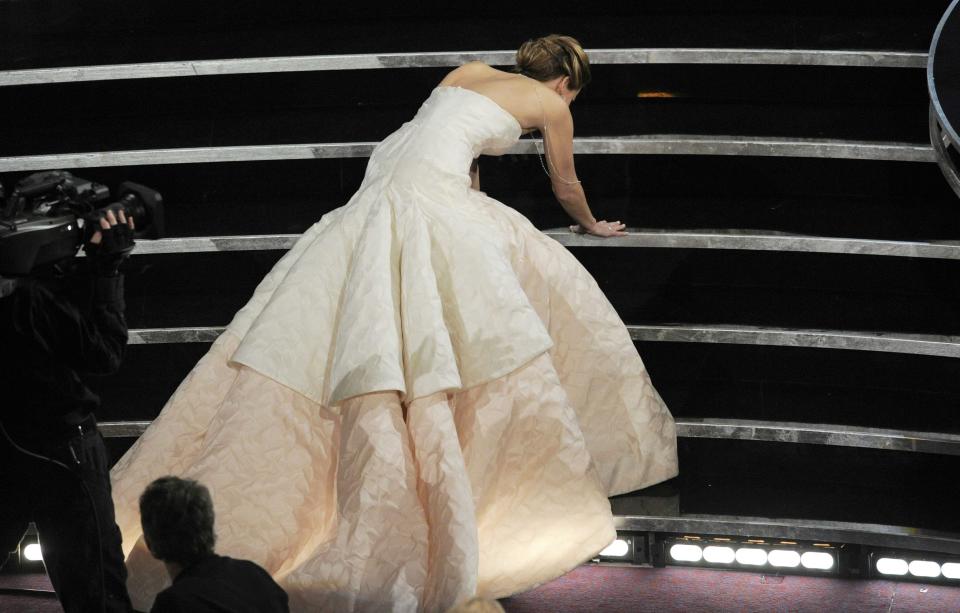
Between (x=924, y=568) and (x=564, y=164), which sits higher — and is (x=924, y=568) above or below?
below

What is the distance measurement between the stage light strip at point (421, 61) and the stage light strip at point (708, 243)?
0.68 meters

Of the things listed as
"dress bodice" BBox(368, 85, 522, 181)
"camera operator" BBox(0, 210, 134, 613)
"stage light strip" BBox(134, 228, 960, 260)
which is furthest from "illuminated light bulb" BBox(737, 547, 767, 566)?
"camera operator" BBox(0, 210, 134, 613)

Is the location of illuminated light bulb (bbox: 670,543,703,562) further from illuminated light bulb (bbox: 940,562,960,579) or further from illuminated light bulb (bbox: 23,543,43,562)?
illuminated light bulb (bbox: 23,543,43,562)

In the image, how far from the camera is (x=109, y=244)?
8.73 feet

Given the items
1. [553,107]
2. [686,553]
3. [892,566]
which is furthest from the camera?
[553,107]

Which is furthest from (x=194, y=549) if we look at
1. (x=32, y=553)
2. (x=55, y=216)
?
(x=32, y=553)

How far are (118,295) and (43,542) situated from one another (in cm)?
65

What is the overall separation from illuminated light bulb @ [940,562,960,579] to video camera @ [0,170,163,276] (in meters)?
2.56

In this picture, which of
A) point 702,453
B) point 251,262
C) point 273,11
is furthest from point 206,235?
point 702,453

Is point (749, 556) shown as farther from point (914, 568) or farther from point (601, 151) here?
point (601, 151)

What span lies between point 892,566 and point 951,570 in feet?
0.56

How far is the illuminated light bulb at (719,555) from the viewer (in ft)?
11.7

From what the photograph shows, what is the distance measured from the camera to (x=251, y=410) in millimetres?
3137

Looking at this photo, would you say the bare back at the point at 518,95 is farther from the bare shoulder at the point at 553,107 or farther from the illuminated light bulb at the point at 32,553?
the illuminated light bulb at the point at 32,553
